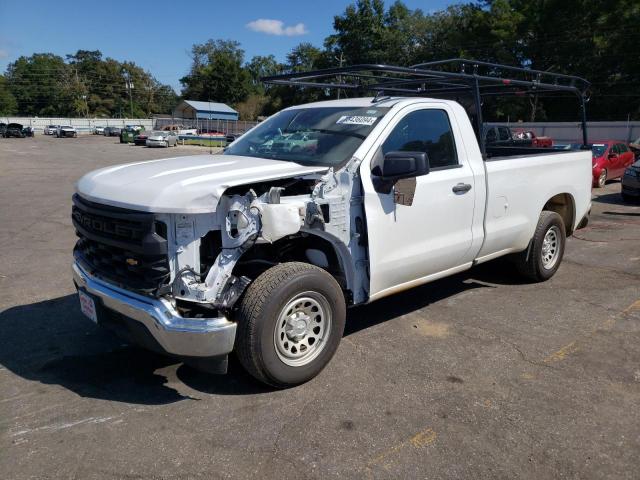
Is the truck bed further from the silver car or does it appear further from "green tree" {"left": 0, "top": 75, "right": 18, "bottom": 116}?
"green tree" {"left": 0, "top": 75, "right": 18, "bottom": 116}

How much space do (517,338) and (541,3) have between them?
181 feet

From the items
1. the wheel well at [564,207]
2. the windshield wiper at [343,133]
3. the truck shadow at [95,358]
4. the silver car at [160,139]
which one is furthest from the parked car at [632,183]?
the silver car at [160,139]

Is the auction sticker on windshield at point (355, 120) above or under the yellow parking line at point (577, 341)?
above

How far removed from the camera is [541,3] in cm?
5100

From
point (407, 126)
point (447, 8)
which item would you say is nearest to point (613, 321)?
point (407, 126)

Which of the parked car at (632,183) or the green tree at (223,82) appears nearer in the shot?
the parked car at (632,183)

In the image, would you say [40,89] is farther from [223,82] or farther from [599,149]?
[599,149]

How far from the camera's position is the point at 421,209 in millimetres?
4414

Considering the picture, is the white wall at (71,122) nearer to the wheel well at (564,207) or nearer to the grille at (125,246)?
the wheel well at (564,207)

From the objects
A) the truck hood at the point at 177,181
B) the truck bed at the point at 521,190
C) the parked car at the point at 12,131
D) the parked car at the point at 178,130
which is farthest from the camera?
the parked car at the point at 12,131

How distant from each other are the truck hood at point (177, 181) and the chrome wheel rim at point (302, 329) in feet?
2.84


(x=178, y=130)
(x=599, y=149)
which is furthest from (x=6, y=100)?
(x=599, y=149)

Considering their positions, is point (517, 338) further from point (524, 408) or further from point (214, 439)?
point (214, 439)

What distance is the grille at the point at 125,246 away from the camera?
3.28m
